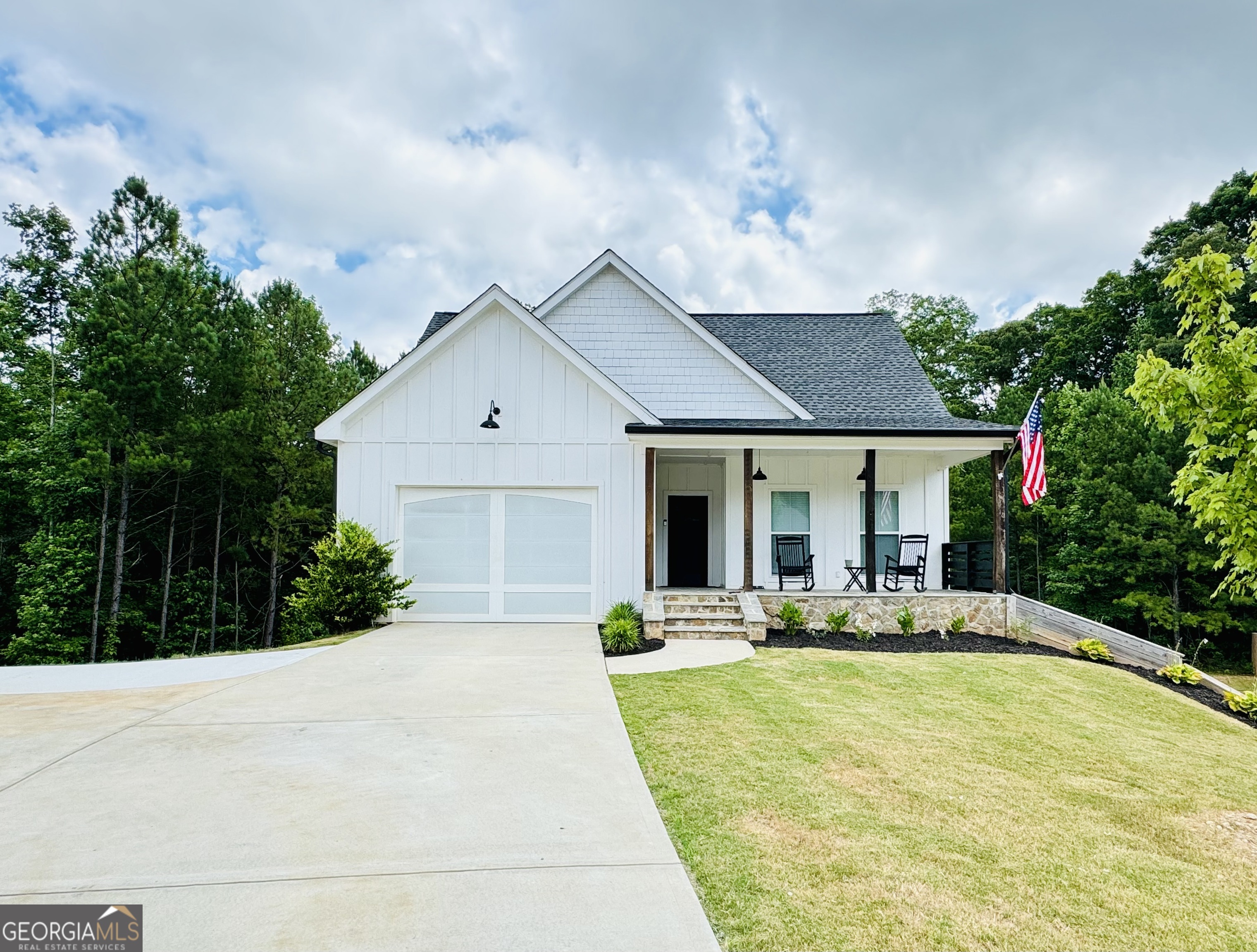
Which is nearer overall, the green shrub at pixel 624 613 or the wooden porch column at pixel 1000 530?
the green shrub at pixel 624 613

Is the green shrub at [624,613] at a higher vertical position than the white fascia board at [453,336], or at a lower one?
lower

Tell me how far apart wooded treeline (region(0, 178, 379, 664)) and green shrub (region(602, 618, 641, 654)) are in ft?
34.7

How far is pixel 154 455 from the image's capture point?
51.6 ft

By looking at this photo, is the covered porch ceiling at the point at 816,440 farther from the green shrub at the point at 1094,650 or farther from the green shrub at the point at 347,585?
the green shrub at the point at 347,585

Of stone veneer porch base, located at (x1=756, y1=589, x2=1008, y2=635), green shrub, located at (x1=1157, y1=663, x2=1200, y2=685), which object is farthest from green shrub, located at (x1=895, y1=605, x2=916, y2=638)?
green shrub, located at (x1=1157, y1=663, x2=1200, y2=685)

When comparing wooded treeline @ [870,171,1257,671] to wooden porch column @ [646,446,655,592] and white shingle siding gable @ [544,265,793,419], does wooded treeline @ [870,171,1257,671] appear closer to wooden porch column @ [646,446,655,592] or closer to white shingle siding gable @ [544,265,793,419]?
white shingle siding gable @ [544,265,793,419]

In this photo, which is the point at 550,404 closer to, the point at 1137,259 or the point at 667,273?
the point at 667,273

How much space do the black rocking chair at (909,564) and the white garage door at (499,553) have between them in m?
5.53

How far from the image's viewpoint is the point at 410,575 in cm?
1127

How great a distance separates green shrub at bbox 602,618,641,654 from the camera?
878 centimetres

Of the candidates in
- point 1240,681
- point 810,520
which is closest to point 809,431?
point 810,520

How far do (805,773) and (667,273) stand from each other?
73.2 ft

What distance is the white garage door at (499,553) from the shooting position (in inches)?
443

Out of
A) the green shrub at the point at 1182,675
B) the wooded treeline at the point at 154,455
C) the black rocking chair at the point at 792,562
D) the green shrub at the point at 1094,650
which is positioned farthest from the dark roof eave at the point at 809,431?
the wooded treeline at the point at 154,455
